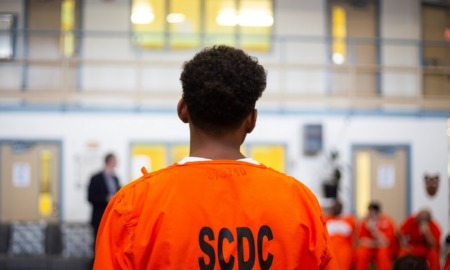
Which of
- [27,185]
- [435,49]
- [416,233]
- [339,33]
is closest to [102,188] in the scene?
[416,233]

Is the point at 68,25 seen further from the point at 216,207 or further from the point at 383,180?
the point at 216,207

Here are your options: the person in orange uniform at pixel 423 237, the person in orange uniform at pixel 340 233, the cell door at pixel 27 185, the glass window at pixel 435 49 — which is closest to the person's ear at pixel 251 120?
the person in orange uniform at pixel 423 237

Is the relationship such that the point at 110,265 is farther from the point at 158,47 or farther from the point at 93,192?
the point at 158,47

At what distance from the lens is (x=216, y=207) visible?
1.99 meters

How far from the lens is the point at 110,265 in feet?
6.40

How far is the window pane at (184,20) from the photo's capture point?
1520 cm

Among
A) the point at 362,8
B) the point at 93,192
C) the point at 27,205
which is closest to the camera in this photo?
the point at 93,192

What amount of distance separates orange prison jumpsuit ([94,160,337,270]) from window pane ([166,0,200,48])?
1328cm

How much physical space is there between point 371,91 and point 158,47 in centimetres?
450

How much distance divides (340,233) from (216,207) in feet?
27.5

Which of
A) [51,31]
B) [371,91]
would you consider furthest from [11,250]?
[371,91]

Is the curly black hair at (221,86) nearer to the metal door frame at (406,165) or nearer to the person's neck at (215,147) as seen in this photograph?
the person's neck at (215,147)

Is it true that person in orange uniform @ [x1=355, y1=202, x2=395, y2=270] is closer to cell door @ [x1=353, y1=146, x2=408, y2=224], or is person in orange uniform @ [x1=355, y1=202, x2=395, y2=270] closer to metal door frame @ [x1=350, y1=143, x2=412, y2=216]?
metal door frame @ [x1=350, y1=143, x2=412, y2=216]

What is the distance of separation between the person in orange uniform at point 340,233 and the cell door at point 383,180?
495 centimetres
